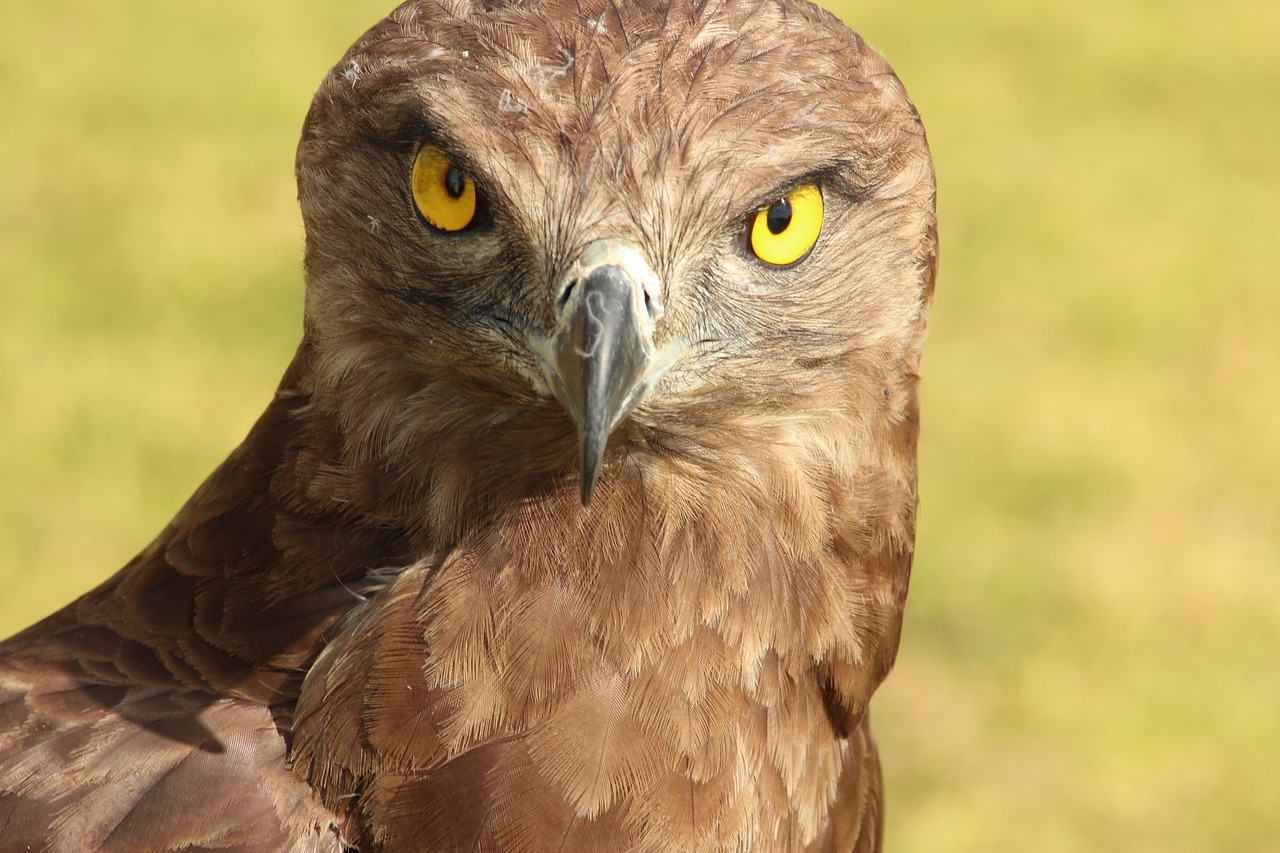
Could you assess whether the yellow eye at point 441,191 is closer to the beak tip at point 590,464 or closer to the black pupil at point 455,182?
the black pupil at point 455,182

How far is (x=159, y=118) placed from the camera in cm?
916

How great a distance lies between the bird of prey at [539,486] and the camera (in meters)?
2.52

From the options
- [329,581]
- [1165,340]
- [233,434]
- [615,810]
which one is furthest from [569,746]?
[1165,340]

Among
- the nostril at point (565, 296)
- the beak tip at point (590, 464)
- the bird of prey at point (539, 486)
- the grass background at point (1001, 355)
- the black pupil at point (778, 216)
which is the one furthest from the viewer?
the grass background at point (1001, 355)

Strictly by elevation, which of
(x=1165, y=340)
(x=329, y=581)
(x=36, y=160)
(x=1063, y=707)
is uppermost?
(x=36, y=160)

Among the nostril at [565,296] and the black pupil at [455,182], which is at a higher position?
the black pupil at [455,182]

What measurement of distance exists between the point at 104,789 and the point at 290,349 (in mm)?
5272

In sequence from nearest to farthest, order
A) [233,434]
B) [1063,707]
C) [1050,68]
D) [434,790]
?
[434,790] < [1063,707] < [233,434] < [1050,68]

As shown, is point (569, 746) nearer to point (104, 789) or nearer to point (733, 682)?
point (733, 682)

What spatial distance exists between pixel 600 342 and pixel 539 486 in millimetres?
500

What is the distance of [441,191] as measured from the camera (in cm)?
258

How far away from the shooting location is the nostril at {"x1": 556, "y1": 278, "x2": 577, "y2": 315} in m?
2.41

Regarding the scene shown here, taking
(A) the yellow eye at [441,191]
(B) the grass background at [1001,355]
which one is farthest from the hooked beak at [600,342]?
(B) the grass background at [1001,355]

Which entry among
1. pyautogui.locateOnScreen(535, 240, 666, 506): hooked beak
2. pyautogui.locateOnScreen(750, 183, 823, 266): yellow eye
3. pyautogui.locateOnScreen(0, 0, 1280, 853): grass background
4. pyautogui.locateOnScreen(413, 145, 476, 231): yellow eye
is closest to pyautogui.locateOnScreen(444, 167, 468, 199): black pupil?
pyautogui.locateOnScreen(413, 145, 476, 231): yellow eye
